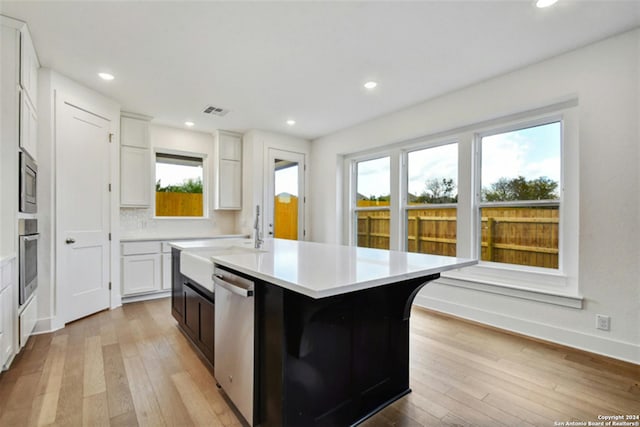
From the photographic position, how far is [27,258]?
250 cm

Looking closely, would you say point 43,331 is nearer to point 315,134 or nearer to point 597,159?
point 315,134

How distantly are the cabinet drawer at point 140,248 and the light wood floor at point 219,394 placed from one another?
49.4 inches

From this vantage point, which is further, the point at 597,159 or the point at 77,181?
the point at 77,181

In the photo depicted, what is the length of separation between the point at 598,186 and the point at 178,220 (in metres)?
5.26

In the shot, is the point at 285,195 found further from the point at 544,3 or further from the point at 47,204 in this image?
the point at 544,3

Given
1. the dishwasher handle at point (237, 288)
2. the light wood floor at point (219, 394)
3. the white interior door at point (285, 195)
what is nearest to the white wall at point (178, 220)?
the white interior door at point (285, 195)

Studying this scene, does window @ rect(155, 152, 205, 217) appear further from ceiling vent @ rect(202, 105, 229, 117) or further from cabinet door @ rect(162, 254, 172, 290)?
ceiling vent @ rect(202, 105, 229, 117)

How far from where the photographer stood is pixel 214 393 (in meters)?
1.92

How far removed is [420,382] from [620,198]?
2.18 m

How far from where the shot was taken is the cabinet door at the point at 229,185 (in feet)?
16.4

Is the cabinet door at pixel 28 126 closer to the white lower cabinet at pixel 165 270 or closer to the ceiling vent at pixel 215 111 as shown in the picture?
the ceiling vent at pixel 215 111

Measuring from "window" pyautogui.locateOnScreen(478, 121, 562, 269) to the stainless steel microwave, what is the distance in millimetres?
4374

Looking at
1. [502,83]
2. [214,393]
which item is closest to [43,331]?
[214,393]

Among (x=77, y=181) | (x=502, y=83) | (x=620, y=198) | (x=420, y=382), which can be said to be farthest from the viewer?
(x=77, y=181)
